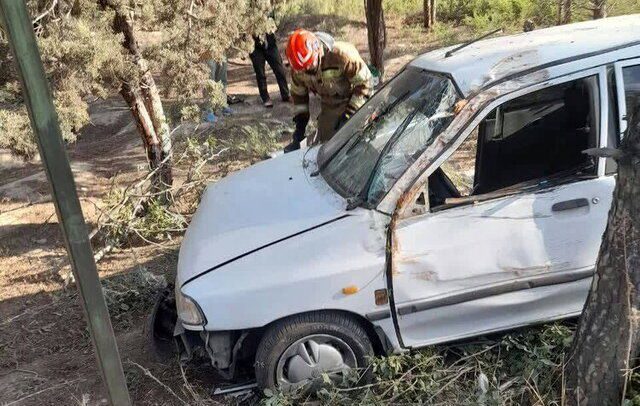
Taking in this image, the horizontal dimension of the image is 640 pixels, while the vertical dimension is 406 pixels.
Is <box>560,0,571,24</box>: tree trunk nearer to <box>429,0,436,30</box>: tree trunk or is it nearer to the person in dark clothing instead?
the person in dark clothing

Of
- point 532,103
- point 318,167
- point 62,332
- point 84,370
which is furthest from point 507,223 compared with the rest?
point 62,332

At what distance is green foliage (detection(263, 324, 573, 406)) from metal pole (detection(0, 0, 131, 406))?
1.07 metres

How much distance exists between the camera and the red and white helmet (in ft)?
15.2

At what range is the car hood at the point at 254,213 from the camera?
3.02 metres

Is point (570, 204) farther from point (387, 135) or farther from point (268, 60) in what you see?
point (268, 60)

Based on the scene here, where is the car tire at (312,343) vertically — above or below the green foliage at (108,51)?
below

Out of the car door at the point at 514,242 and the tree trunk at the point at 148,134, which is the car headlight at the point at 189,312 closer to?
the car door at the point at 514,242

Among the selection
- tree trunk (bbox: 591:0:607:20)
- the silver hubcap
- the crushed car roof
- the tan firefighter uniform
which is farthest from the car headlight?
tree trunk (bbox: 591:0:607:20)

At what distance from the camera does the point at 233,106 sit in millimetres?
10484

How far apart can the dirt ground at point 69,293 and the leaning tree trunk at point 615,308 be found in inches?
73.1

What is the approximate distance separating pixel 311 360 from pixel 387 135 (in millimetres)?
1291

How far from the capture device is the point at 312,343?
9.89 ft

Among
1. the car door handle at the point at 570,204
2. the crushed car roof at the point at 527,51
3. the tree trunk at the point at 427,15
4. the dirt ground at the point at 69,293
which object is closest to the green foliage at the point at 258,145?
the dirt ground at the point at 69,293

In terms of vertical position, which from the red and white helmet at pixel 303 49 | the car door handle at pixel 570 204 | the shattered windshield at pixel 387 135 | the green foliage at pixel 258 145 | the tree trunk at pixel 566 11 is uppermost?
the red and white helmet at pixel 303 49
